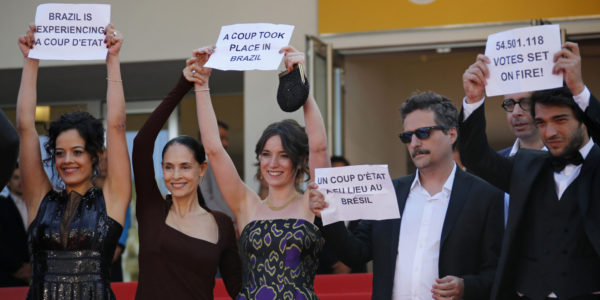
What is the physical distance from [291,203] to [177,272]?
66 cm

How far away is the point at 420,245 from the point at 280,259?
0.67m

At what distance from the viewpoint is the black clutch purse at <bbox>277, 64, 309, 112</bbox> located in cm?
384

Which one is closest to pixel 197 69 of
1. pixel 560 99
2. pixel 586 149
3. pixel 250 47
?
pixel 250 47

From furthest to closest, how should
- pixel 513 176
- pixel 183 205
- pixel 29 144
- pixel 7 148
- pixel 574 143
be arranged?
pixel 183 205 < pixel 29 144 < pixel 513 176 < pixel 574 143 < pixel 7 148

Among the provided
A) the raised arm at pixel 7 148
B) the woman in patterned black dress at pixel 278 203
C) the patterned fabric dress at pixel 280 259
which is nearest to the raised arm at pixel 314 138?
the woman in patterned black dress at pixel 278 203

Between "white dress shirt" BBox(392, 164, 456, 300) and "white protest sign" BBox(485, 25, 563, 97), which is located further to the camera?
"white dress shirt" BBox(392, 164, 456, 300)

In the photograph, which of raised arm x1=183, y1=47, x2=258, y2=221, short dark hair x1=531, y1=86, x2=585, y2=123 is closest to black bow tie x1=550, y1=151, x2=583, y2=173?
short dark hair x1=531, y1=86, x2=585, y2=123

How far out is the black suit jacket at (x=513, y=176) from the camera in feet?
11.0

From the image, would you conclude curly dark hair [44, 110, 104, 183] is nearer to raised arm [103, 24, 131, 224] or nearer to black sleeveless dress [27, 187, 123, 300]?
raised arm [103, 24, 131, 224]

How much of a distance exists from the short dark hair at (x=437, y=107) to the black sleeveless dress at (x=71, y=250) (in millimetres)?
1586

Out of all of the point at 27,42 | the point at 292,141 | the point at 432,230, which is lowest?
the point at 432,230

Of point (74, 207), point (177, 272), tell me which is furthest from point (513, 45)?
point (74, 207)

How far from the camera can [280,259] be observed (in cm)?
389

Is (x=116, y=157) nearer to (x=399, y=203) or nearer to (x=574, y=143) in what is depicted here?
(x=399, y=203)
